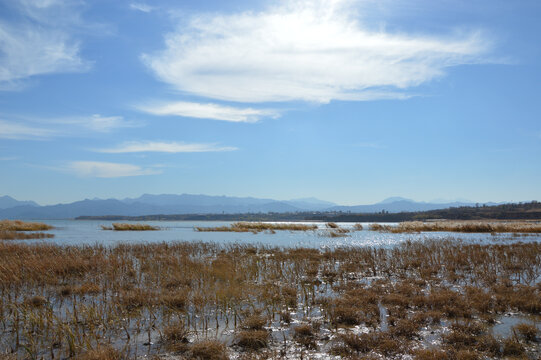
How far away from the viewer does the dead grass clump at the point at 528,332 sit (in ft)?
28.7

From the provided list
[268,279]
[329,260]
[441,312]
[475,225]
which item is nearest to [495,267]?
[329,260]

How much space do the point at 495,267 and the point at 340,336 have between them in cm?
1468

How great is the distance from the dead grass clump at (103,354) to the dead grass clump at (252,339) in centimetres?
285

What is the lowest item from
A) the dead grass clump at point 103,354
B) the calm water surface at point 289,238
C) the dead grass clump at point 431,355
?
the calm water surface at point 289,238

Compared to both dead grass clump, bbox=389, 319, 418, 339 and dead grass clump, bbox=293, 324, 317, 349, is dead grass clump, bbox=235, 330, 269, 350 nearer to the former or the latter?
dead grass clump, bbox=293, 324, 317, 349

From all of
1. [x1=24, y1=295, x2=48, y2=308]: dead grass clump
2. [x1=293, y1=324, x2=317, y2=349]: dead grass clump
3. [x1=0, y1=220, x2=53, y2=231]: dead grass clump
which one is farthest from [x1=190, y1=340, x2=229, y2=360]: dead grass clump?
[x1=0, y1=220, x2=53, y2=231]: dead grass clump

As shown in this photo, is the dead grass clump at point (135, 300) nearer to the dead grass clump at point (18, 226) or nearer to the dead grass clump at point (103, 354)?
the dead grass clump at point (103, 354)

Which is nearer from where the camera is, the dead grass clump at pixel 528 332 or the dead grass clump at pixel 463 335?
the dead grass clump at pixel 463 335

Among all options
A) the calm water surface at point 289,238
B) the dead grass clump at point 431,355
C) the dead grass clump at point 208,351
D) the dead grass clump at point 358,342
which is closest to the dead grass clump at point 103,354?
the dead grass clump at point 208,351

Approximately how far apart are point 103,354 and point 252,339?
342 centimetres

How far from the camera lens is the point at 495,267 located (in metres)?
19.0

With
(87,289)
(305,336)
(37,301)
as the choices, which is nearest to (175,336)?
(305,336)

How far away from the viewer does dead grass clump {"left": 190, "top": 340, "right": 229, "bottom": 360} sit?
25.7ft

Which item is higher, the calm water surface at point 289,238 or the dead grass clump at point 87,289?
the dead grass clump at point 87,289
